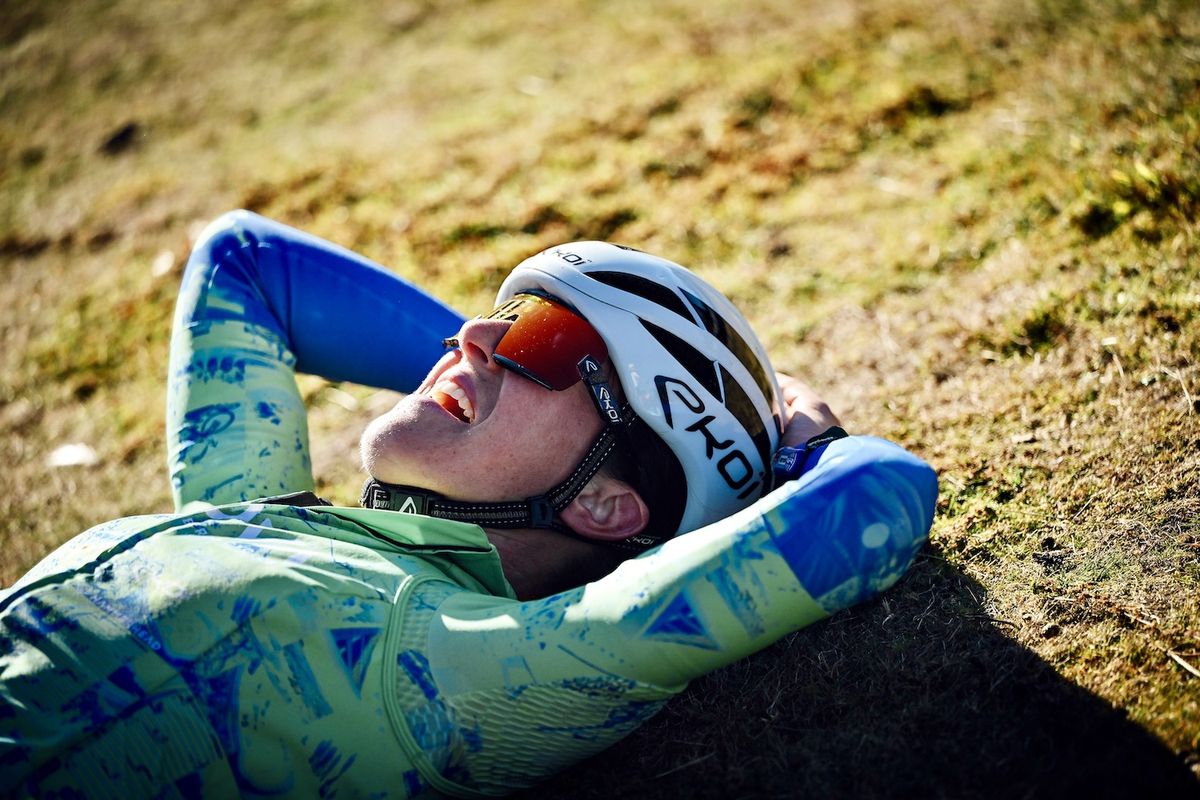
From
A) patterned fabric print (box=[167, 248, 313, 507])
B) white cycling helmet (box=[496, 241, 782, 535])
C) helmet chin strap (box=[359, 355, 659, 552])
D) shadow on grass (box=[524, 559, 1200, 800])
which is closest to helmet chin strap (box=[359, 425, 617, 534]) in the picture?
helmet chin strap (box=[359, 355, 659, 552])

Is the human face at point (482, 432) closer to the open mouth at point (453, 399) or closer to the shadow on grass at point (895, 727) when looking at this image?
the open mouth at point (453, 399)

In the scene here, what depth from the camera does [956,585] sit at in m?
2.78

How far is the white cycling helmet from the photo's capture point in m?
2.71

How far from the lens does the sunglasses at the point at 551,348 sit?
2.71m

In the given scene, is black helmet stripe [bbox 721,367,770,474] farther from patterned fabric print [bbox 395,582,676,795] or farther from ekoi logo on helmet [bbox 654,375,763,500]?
patterned fabric print [bbox 395,582,676,795]

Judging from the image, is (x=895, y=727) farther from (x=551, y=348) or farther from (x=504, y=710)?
(x=551, y=348)

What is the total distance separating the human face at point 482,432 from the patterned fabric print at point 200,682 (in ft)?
1.43

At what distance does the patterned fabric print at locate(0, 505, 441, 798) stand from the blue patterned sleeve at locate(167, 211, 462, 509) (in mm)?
704

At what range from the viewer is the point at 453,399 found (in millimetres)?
2818

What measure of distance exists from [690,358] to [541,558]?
0.84 m

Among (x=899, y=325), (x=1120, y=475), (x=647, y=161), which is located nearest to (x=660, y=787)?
(x=1120, y=475)

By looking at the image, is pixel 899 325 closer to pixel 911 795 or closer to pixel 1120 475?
pixel 1120 475

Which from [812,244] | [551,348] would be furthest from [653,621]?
[812,244]

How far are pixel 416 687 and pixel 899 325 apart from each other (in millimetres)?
2959
